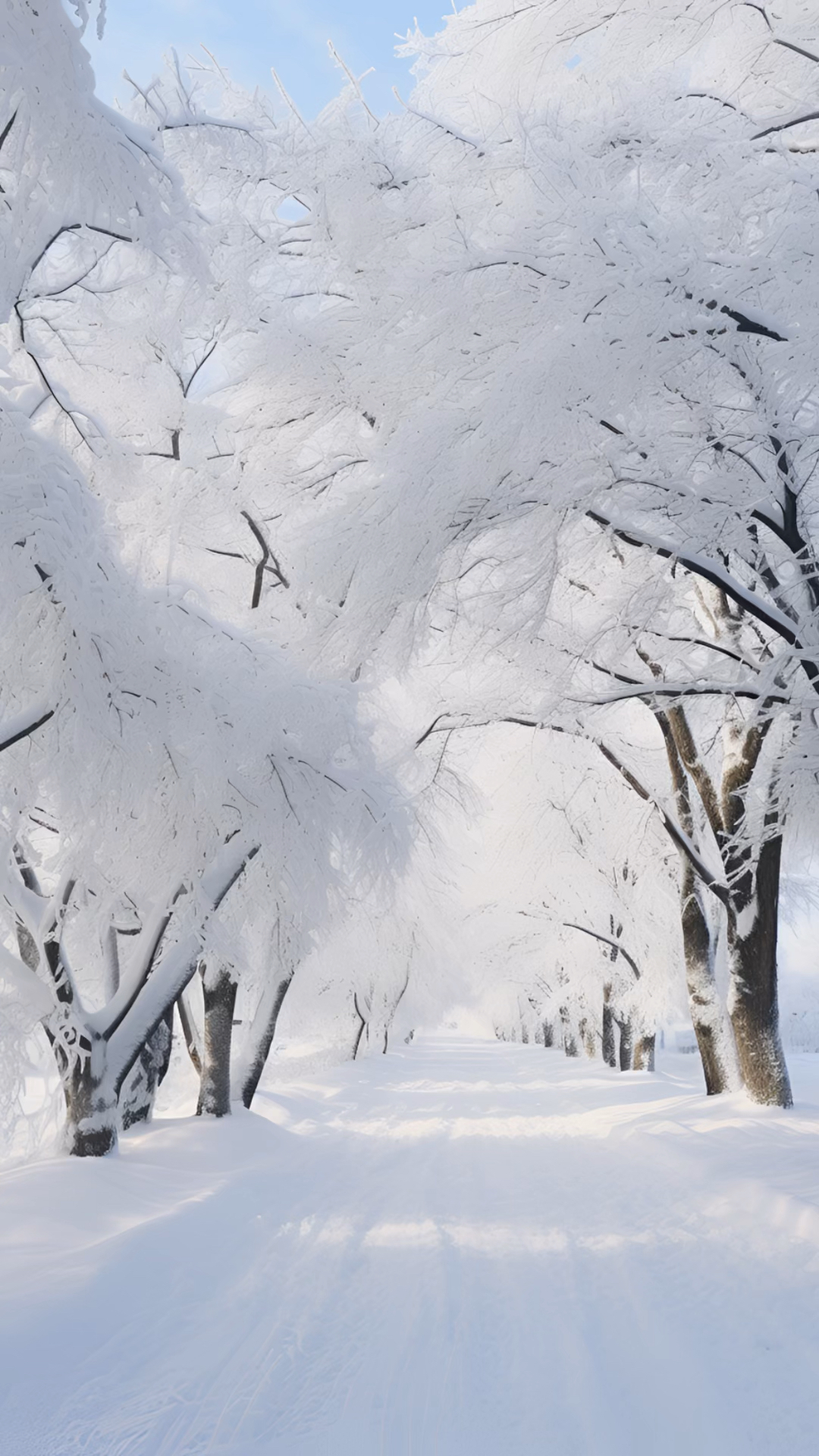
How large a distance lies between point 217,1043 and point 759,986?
6383 millimetres

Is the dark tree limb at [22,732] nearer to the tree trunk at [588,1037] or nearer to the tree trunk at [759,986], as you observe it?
the tree trunk at [759,986]

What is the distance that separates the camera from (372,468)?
21.7ft

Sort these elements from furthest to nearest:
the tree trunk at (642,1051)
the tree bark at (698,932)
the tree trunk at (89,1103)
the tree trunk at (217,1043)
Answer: the tree trunk at (642,1051) < the tree trunk at (217,1043) < the tree bark at (698,932) < the tree trunk at (89,1103)

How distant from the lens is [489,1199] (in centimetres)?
764

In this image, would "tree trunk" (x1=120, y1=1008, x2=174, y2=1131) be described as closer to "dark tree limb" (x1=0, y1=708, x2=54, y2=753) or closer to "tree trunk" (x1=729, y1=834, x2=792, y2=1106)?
"dark tree limb" (x1=0, y1=708, x2=54, y2=753)

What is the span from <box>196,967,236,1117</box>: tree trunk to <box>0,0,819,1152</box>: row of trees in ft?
0.16

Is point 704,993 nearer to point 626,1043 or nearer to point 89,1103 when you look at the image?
point 89,1103

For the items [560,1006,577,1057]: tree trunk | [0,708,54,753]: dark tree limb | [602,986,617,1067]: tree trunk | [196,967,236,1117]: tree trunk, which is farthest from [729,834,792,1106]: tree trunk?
[560,1006,577,1057]: tree trunk

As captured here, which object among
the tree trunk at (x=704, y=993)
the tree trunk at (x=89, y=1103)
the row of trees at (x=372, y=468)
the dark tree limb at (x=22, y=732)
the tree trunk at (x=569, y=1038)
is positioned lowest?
the tree trunk at (x=569, y=1038)

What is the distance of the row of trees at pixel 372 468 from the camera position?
5.24 meters

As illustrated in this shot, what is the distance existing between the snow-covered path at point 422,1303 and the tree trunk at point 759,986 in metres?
0.37

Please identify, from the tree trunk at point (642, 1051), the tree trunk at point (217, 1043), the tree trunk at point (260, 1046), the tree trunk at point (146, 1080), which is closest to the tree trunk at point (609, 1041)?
the tree trunk at point (642, 1051)

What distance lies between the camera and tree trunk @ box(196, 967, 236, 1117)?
446 inches

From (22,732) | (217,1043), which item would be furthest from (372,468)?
(217,1043)
